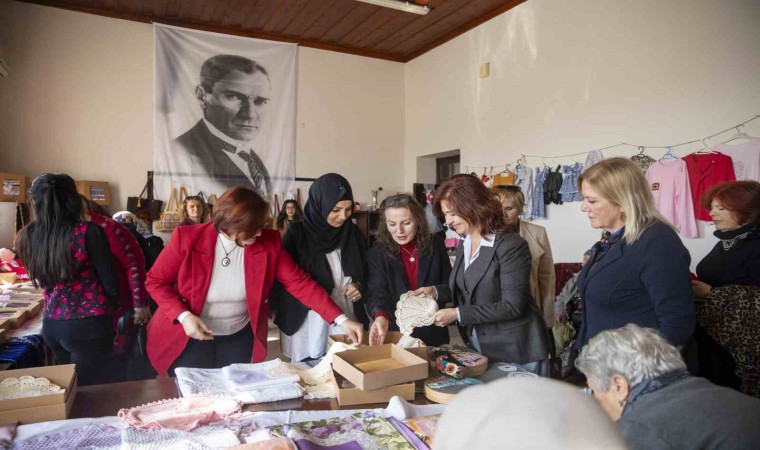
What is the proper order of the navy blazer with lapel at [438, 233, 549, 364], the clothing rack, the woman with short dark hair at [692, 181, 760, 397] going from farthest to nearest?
the clothing rack
the woman with short dark hair at [692, 181, 760, 397]
the navy blazer with lapel at [438, 233, 549, 364]

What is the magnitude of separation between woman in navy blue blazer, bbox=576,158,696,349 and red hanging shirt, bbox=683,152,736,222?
2.88m

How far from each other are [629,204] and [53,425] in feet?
6.47

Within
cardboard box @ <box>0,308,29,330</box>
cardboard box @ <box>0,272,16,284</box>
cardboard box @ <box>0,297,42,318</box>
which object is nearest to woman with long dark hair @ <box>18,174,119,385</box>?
cardboard box @ <box>0,308,29,330</box>

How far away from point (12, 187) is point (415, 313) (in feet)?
19.1

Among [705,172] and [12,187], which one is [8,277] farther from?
[705,172]

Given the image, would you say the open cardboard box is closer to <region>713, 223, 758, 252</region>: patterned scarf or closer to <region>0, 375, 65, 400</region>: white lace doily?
<region>0, 375, 65, 400</region>: white lace doily

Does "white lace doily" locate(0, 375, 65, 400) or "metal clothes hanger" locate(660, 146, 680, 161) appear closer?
"white lace doily" locate(0, 375, 65, 400)

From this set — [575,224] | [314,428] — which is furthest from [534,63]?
[314,428]

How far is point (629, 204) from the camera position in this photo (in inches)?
69.4

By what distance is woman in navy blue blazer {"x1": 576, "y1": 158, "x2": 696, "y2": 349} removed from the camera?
1634 mm

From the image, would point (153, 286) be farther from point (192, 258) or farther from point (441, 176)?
point (441, 176)

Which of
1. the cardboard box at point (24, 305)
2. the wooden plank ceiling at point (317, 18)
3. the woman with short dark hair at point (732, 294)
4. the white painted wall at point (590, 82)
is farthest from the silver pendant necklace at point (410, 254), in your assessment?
the wooden plank ceiling at point (317, 18)

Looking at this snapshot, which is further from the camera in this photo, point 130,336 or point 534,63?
point 534,63

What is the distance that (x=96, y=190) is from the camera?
6.46 metres
